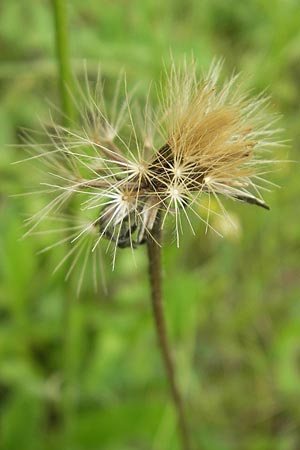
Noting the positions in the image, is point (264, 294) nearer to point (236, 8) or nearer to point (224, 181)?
point (236, 8)

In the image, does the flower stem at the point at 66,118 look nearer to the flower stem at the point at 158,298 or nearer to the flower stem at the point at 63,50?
the flower stem at the point at 63,50

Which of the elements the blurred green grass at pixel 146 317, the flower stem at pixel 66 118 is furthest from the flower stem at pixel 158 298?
the blurred green grass at pixel 146 317

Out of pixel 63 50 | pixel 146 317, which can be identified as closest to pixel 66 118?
pixel 63 50

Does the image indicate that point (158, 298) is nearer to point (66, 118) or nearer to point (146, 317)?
point (66, 118)

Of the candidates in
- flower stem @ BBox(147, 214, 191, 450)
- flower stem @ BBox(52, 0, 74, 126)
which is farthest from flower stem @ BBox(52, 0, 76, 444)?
flower stem @ BBox(147, 214, 191, 450)

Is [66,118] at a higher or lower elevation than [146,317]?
higher
